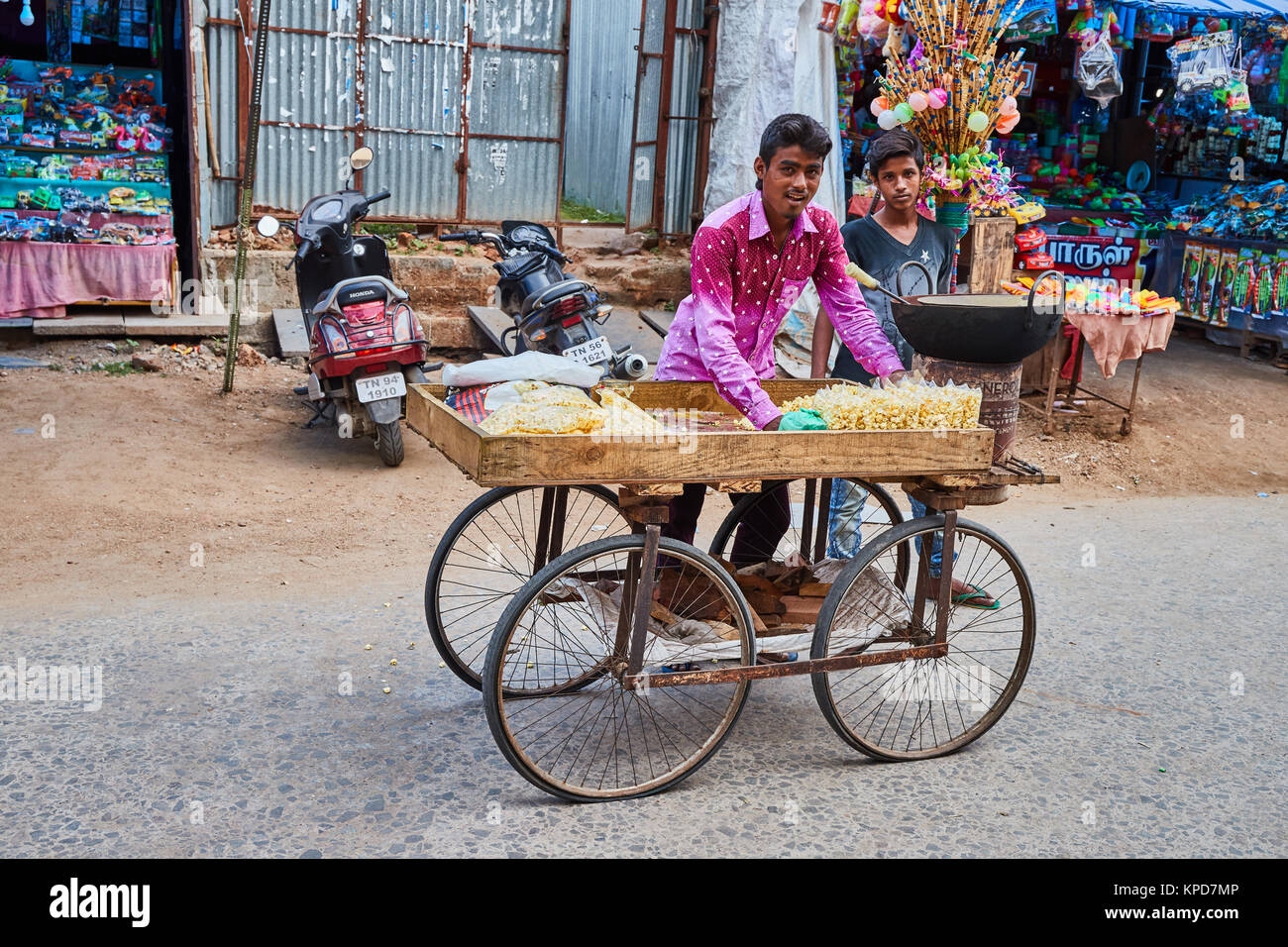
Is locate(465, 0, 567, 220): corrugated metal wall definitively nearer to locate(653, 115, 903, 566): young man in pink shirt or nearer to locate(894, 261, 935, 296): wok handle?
locate(894, 261, 935, 296): wok handle

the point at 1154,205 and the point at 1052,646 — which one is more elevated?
the point at 1154,205

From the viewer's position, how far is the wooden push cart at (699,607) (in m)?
3.07

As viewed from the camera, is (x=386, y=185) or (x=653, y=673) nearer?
(x=653, y=673)

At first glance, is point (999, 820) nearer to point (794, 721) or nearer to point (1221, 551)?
point (794, 721)

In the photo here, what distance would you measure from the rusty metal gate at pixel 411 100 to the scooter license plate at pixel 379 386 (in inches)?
124

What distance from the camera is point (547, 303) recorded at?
6.17 metres

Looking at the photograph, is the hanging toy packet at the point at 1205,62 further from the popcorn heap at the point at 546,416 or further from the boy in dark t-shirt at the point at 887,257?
the popcorn heap at the point at 546,416

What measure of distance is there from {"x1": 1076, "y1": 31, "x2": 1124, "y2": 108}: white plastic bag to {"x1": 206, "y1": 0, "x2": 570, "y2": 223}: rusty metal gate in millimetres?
3825

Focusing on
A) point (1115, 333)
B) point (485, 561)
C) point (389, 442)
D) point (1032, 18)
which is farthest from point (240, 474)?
point (1032, 18)

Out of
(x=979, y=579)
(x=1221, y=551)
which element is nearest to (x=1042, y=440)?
(x=1221, y=551)

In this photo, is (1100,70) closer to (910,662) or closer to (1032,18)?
(1032,18)

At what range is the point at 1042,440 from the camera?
303 inches

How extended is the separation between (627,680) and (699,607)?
1.96ft
